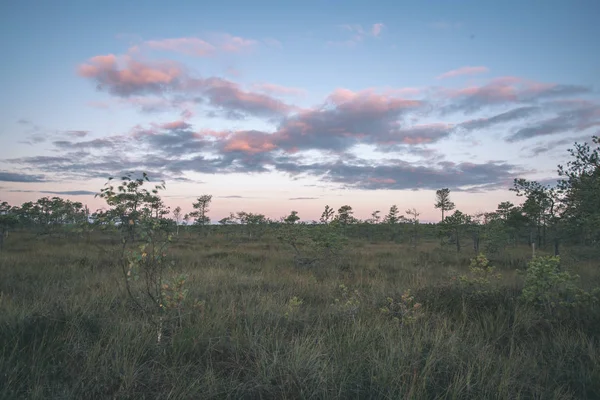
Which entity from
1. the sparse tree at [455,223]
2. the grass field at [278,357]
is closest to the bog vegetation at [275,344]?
the grass field at [278,357]

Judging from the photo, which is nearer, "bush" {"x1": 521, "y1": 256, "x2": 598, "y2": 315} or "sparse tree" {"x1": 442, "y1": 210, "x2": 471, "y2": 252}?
"bush" {"x1": 521, "y1": 256, "x2": 598, "y2": 315}

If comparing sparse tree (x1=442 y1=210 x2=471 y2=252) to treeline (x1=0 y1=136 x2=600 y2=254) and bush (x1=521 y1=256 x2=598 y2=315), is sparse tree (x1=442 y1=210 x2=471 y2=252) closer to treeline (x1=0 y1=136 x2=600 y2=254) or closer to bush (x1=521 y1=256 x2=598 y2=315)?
treeline (x1=0 y1=136 x2=600 y2=254)

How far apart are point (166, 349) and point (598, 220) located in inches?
352

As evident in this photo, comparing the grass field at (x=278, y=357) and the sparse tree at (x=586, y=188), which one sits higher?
the sparse tree at (x=586, y=188)

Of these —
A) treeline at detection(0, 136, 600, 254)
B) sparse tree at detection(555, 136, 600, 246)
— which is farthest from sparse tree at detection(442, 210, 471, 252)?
sparse tree at detection(555, 136, 600, 246)

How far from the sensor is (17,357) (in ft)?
10.6

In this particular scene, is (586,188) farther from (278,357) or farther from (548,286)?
(278,357)

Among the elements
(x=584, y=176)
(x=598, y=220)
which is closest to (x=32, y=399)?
(x=598, y=220)

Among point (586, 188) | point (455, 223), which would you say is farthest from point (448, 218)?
point (586, 188)

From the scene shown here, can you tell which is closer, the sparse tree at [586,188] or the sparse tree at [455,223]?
the sparse tree at [586,188]

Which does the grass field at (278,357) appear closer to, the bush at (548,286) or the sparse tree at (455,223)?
the bush at (548,286)

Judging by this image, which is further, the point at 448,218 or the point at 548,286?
the point at 448,218

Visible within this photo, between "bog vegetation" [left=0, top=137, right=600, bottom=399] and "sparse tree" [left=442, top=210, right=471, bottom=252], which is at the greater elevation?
"sparse tree" [left=442, top=210, right=471, bottom=252]

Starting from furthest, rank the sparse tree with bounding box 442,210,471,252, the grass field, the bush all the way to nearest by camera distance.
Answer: the sparse tree with bounding box 442,210,471,252
the bush
the grass field
